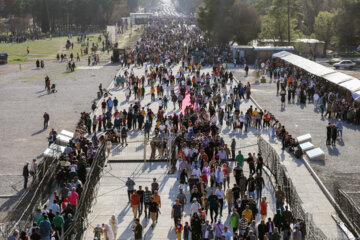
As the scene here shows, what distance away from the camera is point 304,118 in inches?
1164

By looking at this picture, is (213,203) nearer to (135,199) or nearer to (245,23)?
(135,199)

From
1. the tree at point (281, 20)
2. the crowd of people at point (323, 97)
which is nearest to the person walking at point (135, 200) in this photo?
the crowd of people at point (323, 97)

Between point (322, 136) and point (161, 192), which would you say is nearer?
point (161, 192)

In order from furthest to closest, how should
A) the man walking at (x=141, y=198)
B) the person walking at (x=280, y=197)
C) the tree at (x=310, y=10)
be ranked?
the tree at (x=310, y=10)
the man walking at (x=141, y=198)
the person walking at (x=280, y=197)

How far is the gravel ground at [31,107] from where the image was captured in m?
21.8

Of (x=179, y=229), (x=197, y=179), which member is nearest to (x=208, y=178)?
(x=197, y=179)

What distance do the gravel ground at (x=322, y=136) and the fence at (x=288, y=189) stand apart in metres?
1.96

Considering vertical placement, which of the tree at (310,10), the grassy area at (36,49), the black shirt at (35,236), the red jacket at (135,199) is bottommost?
the black shirt at (35,236)

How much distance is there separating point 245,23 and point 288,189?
55198 mm

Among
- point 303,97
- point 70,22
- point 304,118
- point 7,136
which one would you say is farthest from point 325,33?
point 70,22

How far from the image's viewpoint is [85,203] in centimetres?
A: 1499

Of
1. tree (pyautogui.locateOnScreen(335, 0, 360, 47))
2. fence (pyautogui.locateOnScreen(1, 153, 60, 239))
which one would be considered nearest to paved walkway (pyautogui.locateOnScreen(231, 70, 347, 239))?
fence (pyautogui.locateOnScreen(1, 153, 60, 239))

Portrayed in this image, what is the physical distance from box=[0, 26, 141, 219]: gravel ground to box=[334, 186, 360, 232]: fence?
11374 mm

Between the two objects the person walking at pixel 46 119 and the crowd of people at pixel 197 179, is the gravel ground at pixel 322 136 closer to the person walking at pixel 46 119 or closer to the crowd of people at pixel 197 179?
the crowd of people at pixel 197 179
